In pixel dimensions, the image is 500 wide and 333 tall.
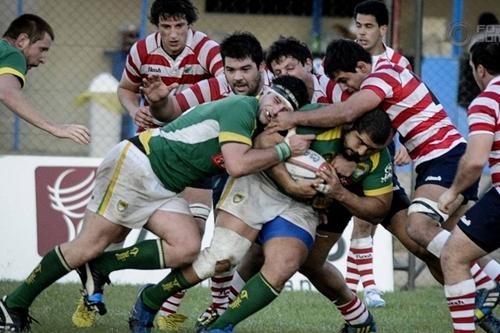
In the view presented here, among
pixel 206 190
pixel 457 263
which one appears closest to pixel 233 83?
pixel 206 190

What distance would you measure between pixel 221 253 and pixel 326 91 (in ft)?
5.22

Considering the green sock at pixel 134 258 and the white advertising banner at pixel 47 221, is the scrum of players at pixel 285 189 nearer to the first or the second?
the green sock at pixel 134 258

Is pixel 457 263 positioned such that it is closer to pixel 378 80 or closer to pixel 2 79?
pixel 378 80

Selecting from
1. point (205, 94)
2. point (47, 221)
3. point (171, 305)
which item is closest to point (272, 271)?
point (171, 305)

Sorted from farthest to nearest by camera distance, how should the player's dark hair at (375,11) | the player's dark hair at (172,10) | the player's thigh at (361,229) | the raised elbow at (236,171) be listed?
the player's thigh at (361,229)
the player's dark hair at (375,11)
the player's dark hair at (172,10)
the raised elbow at (236,171)

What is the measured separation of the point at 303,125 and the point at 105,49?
35.6 feet

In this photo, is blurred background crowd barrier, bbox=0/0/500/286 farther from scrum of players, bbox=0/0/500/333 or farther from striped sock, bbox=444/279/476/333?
striped sock, bbox=444/279/476/333

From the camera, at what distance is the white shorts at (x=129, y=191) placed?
23.9 ft

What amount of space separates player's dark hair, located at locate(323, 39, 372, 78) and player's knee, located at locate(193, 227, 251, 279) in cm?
117

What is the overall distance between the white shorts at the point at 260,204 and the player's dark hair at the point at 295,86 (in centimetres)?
50

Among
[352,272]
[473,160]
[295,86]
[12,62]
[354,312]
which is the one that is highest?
[12,62]

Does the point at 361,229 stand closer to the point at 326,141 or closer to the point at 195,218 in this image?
the point at 195,218

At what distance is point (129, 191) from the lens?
7285 mm

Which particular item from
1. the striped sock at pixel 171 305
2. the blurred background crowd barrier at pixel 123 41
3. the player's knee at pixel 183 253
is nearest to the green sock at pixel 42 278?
the player's knee at pixel 183 253
